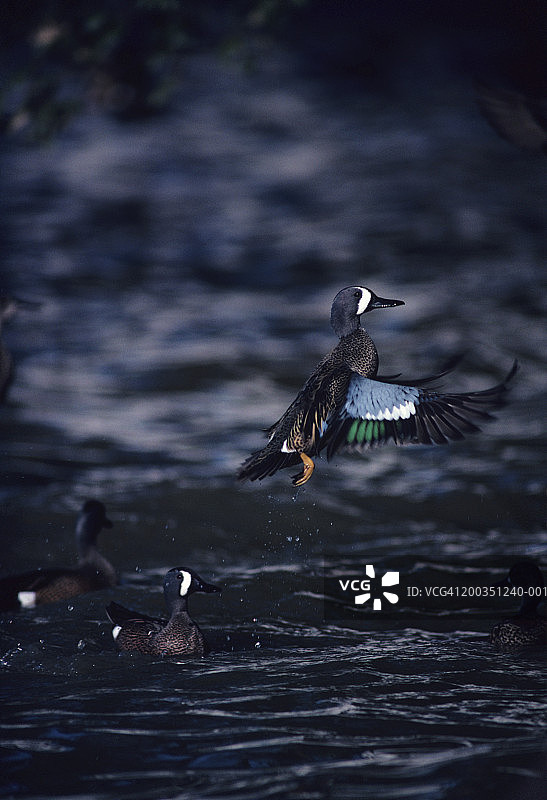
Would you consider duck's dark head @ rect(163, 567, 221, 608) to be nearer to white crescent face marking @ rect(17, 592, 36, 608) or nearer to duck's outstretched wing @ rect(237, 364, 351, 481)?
white crescent face marking @ rect(17, 592, 36, 608)

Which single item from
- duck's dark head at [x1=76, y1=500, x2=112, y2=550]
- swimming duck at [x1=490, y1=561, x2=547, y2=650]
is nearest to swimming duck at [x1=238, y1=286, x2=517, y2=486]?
swimming duck at [x1=490, y1=561, x2=547, y2=650]

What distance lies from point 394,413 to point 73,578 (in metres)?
4.89

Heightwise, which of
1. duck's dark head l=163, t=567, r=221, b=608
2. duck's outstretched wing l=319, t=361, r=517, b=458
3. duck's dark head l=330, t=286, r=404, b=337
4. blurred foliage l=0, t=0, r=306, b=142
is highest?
blurred foliage l=0, t=0, r=306, b=142

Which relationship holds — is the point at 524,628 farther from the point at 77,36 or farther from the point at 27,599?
the point at 77,36

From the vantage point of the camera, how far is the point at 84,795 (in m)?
5.07

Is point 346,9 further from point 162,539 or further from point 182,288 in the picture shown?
point 162,539

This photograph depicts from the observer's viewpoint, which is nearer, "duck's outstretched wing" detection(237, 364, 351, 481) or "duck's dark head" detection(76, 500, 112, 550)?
"duck's outstretched wing" detection(237, 364, 351, 481)

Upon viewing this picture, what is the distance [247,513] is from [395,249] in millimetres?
7477

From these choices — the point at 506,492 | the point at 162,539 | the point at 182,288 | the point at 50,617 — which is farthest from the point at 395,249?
the point at 50,617

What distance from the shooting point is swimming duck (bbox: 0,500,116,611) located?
8547 mm

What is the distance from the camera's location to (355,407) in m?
4.64

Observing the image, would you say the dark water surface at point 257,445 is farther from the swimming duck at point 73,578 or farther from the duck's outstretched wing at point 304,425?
the duck's outstretched wing at point 304,425

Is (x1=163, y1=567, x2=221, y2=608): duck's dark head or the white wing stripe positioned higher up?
A: the white wing stripe

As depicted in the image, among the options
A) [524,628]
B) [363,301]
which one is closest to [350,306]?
[363,301]
